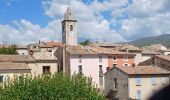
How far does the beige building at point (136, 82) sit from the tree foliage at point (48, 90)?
17517 millimetres

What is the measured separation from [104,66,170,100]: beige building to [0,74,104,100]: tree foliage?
17.5 m

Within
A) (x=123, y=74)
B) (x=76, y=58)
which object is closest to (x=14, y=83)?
(x=123, y=74)

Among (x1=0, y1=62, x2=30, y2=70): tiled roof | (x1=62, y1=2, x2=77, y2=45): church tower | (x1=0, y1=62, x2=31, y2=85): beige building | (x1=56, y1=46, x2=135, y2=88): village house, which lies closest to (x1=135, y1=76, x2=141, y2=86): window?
(x1=56, y1=46, x2=135, y2=88): village house

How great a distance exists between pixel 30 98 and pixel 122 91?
2343 cm

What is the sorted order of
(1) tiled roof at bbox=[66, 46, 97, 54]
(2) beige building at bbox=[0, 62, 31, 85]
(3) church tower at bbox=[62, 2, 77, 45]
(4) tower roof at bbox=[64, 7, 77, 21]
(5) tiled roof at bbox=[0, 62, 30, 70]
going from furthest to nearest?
(4) tower roof at bbox=[64, 7, 77, 21] < (3) church tower at bbox=[62, 2, 77, 45] < (1) tiled roof at bbox=[66, 46, 97, 54] < (5) tiled roof at bbox=[0, 62, 30, 70] < (2) beige building at bbox=[0, 62, 31, 85]

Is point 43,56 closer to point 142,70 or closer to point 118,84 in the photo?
point 118,84

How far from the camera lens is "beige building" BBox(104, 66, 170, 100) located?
207 ft

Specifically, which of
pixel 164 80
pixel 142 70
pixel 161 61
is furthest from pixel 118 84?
pixel 161 61

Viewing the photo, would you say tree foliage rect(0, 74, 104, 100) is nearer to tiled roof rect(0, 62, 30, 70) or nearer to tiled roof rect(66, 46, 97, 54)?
tiled roof rect(0, 62, 30, 70)

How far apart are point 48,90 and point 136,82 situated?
22.3 meters

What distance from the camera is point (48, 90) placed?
1737 inches

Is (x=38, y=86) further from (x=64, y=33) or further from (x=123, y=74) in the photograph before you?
(x=64, y=33)

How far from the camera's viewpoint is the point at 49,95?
4397 cm

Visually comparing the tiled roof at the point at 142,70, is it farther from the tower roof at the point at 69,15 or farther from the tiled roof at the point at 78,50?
the tower roof at the point at 69,15
